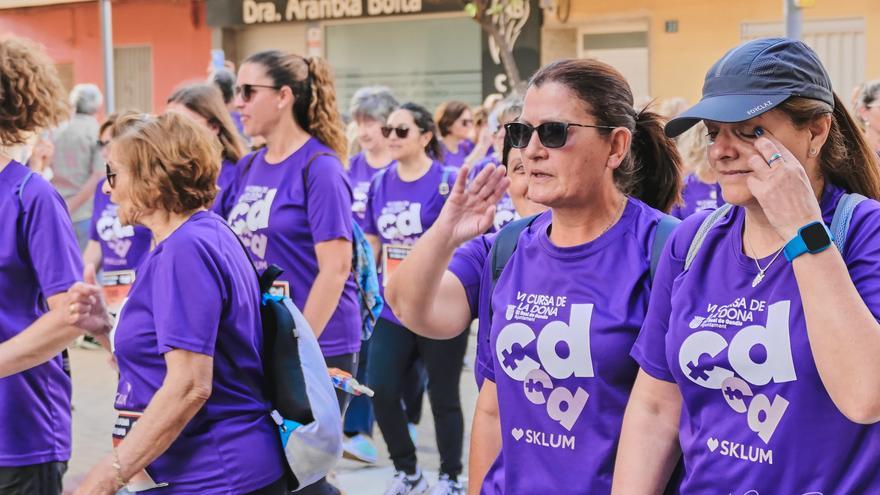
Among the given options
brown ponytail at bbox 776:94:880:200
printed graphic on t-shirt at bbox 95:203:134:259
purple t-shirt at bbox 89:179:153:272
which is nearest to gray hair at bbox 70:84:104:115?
purple t-shirt at bbox 89:179:153:272

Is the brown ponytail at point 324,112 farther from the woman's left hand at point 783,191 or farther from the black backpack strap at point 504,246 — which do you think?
the woman's left hand at point 783,191

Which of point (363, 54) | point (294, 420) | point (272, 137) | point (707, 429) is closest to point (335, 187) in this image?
point (272, 137)

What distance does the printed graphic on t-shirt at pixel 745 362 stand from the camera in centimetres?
242

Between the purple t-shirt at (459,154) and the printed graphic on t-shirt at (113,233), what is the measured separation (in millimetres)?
4259

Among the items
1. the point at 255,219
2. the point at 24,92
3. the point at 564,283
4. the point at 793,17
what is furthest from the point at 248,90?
the point at 793,17

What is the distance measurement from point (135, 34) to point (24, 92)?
20048 mm

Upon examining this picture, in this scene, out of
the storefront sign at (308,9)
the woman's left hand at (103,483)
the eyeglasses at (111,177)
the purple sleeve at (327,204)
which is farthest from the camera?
the storefront sign at (308,9)

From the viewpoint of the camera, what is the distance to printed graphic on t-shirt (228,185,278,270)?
517 centimetres

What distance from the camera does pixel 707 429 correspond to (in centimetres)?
258

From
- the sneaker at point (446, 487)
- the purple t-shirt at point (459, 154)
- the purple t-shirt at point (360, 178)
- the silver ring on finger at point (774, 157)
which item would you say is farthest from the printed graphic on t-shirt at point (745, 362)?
the purple t-shirt at point (459, 154)

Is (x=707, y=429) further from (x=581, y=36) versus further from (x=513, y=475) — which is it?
(x=581, y=36)

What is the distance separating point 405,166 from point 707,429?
5.22 metres

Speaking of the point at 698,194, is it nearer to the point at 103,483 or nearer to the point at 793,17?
the point at 793,17

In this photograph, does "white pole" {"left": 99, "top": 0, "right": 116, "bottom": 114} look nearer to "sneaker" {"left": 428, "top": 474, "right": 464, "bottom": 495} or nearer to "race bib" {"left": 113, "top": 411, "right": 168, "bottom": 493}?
"sneaker" {"left": 428, "top": 474, "right": 464, "bottom": 495}
